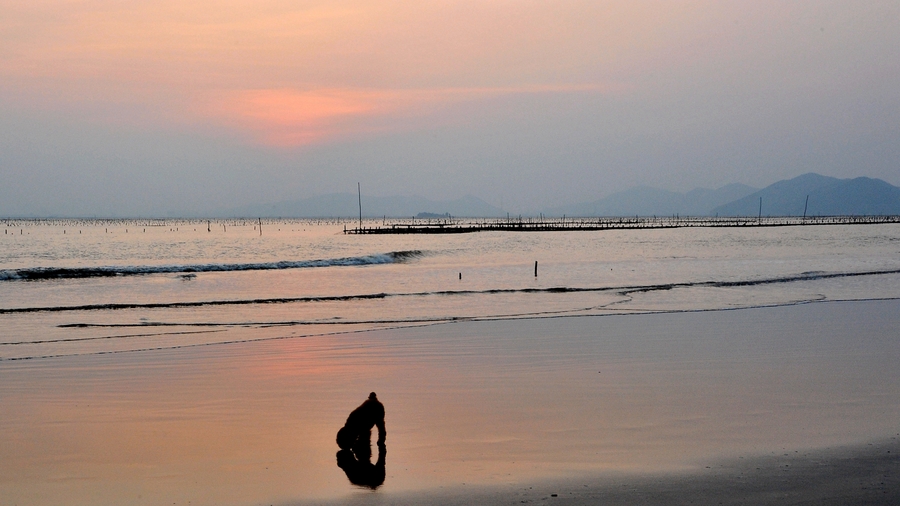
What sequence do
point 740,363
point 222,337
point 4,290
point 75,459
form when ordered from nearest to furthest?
point 75,459 → point 740,363 → point 222,337 → point 4,290

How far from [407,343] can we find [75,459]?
9.41 metres

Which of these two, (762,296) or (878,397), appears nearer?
(878,397)

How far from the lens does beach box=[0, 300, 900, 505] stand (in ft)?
21.9

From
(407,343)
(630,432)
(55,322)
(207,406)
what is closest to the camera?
(630,432)

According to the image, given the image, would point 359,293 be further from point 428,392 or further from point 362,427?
point 362,427

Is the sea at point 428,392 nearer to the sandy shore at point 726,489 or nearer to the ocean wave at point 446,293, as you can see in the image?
the sandy shore at point 726,489

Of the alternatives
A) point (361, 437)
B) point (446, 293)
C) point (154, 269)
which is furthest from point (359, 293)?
point (361, 437)

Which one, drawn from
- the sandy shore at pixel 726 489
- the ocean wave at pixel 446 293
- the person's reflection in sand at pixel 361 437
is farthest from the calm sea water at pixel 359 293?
the sandy shore at pixel 726 489

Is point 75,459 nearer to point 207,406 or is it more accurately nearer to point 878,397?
point 207,406

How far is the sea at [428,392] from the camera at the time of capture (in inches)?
280

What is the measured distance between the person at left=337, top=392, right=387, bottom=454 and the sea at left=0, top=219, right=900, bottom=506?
176 mm

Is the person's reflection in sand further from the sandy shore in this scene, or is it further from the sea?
the sandy shore

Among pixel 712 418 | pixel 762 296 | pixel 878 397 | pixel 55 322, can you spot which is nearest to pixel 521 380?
pixel 712 418

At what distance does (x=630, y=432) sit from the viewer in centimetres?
849
